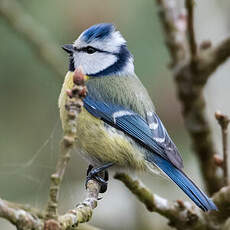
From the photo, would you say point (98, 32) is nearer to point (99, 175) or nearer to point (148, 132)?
point (148, 132)

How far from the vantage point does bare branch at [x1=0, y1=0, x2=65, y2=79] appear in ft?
7.82

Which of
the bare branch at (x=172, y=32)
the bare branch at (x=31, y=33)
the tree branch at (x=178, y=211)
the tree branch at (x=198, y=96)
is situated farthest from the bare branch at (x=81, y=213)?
the bare branch at (x=31, y=33)

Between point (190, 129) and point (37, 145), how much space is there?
3.18 ft

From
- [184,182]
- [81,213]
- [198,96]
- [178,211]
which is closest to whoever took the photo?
[81,213]

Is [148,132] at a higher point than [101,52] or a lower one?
lower

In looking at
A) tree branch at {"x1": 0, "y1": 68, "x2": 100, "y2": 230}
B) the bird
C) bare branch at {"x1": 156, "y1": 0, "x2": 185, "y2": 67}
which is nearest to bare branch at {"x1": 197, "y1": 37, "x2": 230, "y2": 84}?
bare branch at {"x1": 156, "y1": 0, "x2": 185, "y2": 67}

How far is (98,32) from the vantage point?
202 cm

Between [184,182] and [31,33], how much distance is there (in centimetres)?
113

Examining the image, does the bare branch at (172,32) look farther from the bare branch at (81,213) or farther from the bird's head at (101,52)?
the bare branch at (81,213)

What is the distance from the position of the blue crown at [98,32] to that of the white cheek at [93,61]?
0.07 m

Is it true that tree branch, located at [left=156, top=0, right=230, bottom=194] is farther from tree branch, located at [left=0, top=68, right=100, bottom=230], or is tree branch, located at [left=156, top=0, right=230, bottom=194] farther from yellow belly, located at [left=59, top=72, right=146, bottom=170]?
tree branch, located at [left=0, top=68, right=100, bottom=230]

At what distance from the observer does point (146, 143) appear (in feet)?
6.07

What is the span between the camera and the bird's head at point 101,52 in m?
2.03

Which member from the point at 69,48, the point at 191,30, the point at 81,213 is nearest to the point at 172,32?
the point at 191,30
